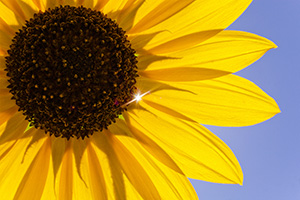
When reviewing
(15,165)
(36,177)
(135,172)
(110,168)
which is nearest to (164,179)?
(135,172)

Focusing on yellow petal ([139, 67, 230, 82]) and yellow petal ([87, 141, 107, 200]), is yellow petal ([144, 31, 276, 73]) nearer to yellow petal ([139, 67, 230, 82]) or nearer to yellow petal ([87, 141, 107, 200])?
yellow petal ([139, 67, 230, 82])

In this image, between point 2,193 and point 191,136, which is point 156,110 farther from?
point 2,193

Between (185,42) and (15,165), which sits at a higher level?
(185,42)

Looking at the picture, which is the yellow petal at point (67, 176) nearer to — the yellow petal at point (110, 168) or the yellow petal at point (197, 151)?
the yellow petal at point (110, 168)

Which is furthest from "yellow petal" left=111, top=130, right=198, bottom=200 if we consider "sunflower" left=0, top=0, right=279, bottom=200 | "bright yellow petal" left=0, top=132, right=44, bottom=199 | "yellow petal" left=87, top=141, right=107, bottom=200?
"bright yellow petal" left=0, top=132, right=44, bottom=199

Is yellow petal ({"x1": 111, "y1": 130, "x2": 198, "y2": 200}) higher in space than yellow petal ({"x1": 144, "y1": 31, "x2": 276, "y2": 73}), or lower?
lower

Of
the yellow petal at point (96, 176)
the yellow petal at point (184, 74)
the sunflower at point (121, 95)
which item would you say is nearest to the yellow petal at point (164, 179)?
the sunflower at point (121, 95)

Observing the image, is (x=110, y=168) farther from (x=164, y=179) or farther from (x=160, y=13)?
(x=160, y=13)
